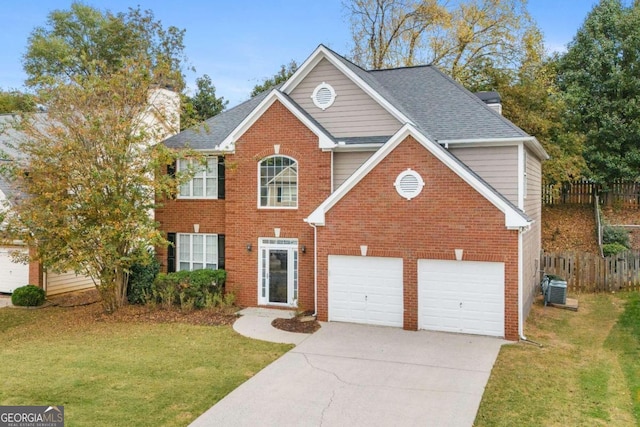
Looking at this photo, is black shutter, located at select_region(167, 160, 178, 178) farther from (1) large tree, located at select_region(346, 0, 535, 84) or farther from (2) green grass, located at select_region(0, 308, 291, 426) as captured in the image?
(1) large tree, located at select_region(346, 0, 535, 84)

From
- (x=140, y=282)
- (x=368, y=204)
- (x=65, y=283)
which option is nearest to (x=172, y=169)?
(x=140, y=282)

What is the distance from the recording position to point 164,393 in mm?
8422

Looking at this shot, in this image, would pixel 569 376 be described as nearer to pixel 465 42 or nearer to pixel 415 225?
pixel 415 225

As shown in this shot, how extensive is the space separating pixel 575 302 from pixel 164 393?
43.0ft

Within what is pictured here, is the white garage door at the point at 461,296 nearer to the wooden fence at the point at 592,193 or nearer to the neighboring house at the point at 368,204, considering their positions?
the neighboring house at the point at 368,204

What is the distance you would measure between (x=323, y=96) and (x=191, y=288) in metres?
7.52

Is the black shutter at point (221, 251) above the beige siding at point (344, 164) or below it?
below

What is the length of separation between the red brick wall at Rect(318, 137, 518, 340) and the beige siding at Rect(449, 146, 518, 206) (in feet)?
8.39

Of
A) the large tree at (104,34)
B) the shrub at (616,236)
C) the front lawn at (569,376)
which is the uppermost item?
the large tree at (104,34)

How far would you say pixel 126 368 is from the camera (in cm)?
983

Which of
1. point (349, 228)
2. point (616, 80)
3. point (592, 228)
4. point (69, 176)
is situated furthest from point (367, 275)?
point (616, 80)

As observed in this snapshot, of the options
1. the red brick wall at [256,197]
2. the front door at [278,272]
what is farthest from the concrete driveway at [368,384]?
the red brick wall at [256,197]

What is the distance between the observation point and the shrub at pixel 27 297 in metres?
17.0

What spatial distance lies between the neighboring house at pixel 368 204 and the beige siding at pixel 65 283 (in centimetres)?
555
